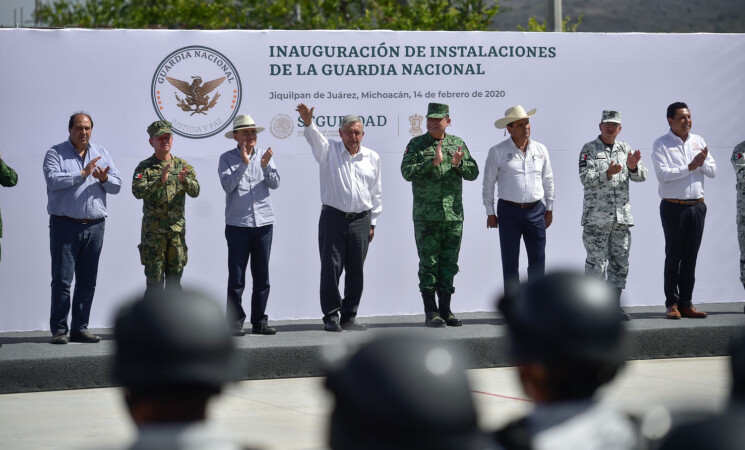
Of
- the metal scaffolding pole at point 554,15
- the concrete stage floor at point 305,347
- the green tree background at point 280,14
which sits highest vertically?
the green tree background at point 280,14

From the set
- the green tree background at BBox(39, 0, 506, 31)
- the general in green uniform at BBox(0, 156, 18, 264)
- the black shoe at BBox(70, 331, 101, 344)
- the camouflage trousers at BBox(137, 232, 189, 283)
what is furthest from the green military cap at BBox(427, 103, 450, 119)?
the green tree background at BBox(39, 0, 506, 31)

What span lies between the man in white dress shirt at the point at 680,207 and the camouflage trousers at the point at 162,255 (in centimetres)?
359

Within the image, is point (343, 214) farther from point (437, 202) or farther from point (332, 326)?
point (332, 326)

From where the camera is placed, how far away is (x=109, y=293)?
26.1ft

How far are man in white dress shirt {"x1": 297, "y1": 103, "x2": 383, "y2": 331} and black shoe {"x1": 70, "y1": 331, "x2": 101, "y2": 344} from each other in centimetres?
160

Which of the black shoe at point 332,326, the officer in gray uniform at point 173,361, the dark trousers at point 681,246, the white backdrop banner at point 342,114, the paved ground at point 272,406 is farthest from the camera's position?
the dark trousers at point 681,246

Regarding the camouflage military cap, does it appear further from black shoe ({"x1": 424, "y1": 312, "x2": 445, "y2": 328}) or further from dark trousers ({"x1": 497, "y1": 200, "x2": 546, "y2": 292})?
black shoe ({"x1": 424, "y1": 312, "x2": 445, "y2": 328})

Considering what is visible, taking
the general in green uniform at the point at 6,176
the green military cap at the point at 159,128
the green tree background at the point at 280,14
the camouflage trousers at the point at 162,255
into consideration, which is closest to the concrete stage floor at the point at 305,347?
the camouflage trousers at the point at 162,255

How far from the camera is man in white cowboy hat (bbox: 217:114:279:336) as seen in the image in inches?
293

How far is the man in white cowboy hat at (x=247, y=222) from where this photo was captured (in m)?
7.43

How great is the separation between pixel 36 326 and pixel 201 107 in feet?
6.68

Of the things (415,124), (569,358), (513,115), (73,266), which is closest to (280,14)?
(415,124)

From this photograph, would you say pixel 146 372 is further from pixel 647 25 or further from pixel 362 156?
pixel 647 25

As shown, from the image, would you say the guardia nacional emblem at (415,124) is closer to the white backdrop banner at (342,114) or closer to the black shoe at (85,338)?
the white backdrop banner at (342,114)
